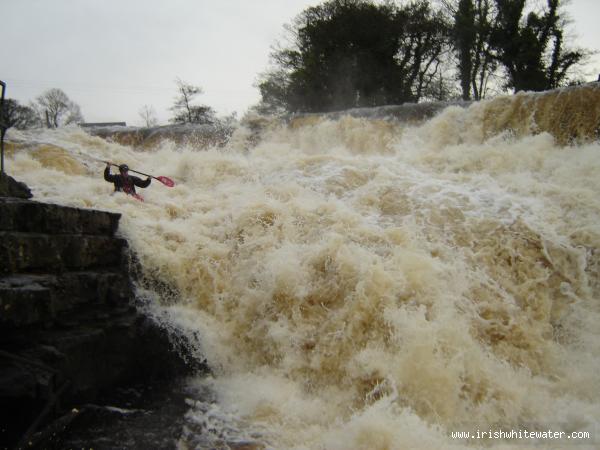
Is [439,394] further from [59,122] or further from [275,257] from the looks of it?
[59,122]

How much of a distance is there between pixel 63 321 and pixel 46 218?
89 cm

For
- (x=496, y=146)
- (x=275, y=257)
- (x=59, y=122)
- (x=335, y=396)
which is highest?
(x=59, y=122)

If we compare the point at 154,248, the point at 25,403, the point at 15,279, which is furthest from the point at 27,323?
the point at 154,248

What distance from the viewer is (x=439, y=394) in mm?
3480

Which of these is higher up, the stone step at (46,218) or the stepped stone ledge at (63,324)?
the stone step at (46,218)

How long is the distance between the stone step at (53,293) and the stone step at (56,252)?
0.09m

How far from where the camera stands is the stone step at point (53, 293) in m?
2.93

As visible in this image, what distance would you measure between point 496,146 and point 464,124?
1206 mm

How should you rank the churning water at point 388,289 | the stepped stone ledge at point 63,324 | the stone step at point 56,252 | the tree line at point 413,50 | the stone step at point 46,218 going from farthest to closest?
the tree line at point 413,50 → the churning water at point 388,289 → the stone step at point 46,218 → the stone step at point 56,252 → the stepped stone ledge at point 63,324

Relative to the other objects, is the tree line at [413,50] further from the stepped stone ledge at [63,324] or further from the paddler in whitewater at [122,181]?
the stepped stone ledge at [63,324]

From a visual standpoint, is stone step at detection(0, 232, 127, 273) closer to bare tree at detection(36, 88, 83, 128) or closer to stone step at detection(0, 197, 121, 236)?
stone step at detection(0, 197, 121, 236)

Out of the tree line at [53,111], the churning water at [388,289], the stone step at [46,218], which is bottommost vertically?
the churning water at [388,289]

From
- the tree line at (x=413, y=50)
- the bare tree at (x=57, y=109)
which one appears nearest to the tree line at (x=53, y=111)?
the bare tree at (x=57, y=109)

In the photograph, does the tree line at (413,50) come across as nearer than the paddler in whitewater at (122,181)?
No
